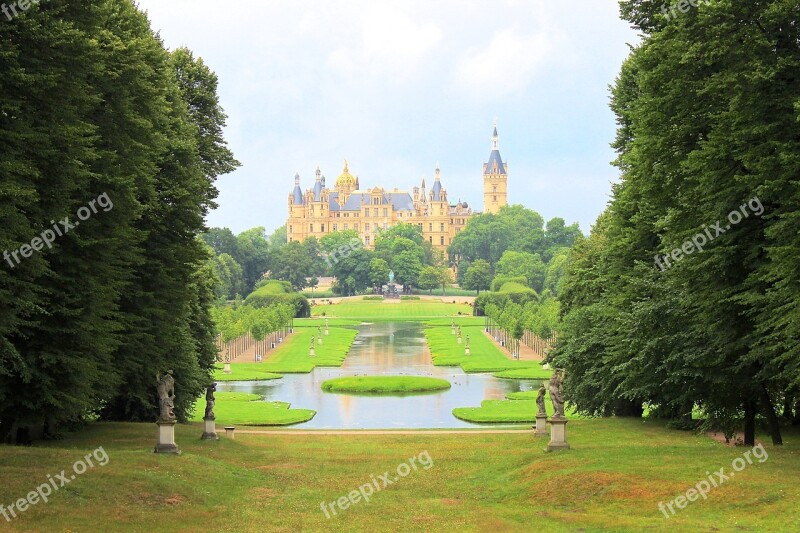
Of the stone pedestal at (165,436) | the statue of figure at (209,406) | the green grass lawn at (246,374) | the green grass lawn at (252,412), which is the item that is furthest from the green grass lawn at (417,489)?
the green grass lawn at (246,374)

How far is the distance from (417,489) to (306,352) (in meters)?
65.3

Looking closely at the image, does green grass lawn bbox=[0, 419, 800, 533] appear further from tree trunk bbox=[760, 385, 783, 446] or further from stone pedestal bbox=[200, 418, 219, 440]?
stone pedestal bbox=[200, 418, 219, 440]

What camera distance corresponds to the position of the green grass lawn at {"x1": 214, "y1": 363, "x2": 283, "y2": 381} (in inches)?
2704

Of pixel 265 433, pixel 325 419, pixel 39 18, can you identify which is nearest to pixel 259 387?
pixel 325 419

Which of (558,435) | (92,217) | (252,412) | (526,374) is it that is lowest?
(252,412)

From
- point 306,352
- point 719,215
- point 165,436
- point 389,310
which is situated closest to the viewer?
point 719,215

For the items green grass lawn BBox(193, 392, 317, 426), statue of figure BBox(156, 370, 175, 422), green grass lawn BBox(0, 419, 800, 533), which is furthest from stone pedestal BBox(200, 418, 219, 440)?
green grass lawn BBox(193, 392, 317, 426)

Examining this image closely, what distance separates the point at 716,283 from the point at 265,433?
1982 cm

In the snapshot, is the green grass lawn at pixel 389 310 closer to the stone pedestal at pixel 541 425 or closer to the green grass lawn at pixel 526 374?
the green grass lawn at pixel 526 374

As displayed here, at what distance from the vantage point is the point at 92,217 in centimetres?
2586

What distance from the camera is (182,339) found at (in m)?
35.0

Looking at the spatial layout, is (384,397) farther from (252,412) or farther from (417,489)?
(417,489)

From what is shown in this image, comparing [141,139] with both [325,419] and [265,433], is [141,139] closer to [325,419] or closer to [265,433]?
[265,433]

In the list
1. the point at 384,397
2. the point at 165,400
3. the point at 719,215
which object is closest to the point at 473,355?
the point at 384,397
